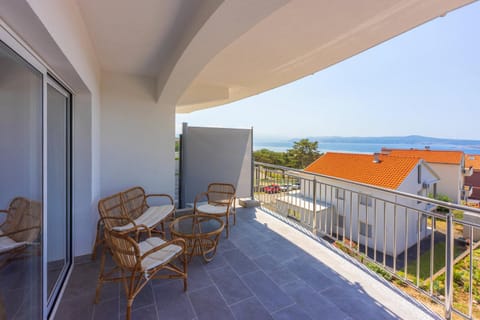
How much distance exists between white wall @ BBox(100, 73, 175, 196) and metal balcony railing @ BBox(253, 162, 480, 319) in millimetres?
2162

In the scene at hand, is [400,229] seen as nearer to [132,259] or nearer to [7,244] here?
[132,259]

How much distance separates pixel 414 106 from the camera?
2016cm

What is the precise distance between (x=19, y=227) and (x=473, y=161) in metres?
28.1

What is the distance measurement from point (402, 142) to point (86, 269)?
2939cm

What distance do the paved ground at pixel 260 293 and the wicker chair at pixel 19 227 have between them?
0.79 m

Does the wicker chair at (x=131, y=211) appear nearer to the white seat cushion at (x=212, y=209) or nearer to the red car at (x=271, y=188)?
the white seat cushion at (x=212, y=209)

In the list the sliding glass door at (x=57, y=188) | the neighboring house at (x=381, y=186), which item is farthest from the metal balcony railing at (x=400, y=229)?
the sliding glass door at (x=57, y=188)

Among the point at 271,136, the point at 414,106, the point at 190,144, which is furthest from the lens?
the point at 271,136

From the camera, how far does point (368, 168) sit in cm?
1001

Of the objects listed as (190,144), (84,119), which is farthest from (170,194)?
(84,119)

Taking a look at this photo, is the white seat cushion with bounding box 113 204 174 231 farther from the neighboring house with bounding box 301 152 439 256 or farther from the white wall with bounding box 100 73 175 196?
the neighboring house with bounding box 301 152 439 256

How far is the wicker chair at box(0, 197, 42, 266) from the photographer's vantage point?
121 cm

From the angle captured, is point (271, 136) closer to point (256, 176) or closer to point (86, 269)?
point (256, 176)

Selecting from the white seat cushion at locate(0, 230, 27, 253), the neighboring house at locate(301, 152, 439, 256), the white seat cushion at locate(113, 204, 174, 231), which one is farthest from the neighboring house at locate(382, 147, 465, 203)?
the white seat cushion at locate(0, 230, 27, 253)
